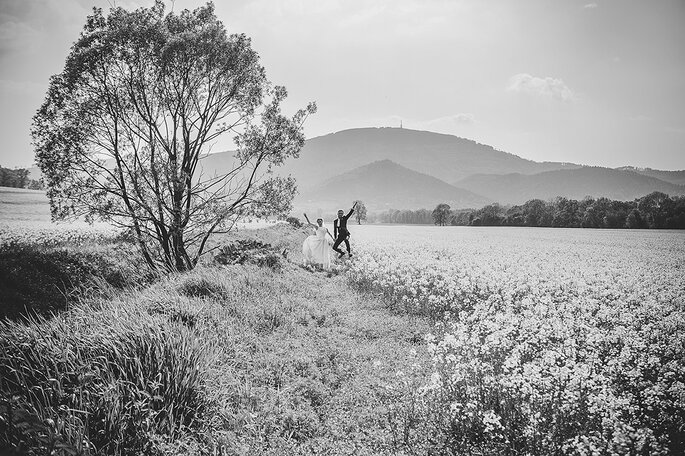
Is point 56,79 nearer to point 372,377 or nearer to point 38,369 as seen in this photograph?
point 38,369

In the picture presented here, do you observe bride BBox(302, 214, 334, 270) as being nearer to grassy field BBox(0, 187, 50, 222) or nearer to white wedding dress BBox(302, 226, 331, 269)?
white wedding dress BBox(302, 226, 331, 269)

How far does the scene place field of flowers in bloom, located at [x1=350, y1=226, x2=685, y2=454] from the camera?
413 cm

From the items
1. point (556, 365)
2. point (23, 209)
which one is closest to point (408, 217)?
point (23, 209)

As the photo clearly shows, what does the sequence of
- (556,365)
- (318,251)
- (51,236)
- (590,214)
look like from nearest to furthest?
(556,365) → (318,251) → (51,236) → (590,214)

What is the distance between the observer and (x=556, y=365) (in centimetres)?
500

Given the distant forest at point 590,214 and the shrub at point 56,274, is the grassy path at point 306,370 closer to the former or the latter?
the shrub at point 56,274

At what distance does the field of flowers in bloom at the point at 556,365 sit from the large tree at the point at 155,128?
6976 millimetres

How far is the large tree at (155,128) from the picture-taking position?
35.1 ft

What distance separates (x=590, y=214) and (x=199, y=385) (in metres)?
67.8

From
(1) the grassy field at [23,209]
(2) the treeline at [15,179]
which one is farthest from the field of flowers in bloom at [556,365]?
(2) the treeline at [15,179]

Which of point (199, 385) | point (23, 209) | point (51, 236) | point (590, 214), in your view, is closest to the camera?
point (199, 385)

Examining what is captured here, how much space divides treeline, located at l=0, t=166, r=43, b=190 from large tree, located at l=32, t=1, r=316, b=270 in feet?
235

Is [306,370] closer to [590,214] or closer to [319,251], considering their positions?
[319,251]

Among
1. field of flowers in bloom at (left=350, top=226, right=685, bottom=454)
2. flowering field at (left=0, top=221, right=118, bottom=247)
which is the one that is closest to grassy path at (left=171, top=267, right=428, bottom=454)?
field of flowers in bloom at (left=350, top=226, right=685, bottom=454)
